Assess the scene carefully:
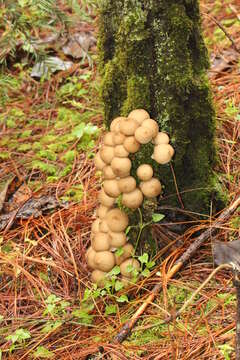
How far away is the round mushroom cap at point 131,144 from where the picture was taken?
8.77ft

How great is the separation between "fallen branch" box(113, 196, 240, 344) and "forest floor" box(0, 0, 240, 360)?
0.04 m

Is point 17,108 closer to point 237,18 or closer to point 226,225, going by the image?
point 237,18

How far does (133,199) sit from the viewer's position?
2764 mm

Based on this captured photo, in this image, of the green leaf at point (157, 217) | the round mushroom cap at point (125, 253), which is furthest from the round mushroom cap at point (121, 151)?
the round mushroom cap at point (125, 253)

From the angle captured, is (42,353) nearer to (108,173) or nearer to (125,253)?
(125,253)

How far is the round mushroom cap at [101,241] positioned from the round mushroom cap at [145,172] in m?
0.40

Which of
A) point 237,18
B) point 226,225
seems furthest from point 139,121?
point 237,18

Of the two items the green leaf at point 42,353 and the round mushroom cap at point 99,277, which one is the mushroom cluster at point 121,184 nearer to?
the round mushroom cap at point 99,277

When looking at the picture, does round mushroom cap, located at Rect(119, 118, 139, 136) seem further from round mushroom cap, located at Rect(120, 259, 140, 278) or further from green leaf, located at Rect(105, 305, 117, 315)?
green leaf, located at Rect(105, 305, 117, 315)

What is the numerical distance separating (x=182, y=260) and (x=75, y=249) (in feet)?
2.50

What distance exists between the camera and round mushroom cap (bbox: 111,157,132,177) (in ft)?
8.84

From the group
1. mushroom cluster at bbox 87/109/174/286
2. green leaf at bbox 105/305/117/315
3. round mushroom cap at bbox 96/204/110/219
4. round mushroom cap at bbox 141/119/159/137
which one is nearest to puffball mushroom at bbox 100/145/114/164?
mushroom cluster at bbox 87/109/174/286

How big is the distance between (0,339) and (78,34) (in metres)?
3.91

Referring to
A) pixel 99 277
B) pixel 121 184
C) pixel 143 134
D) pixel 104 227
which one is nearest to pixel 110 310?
pixel 99 277
